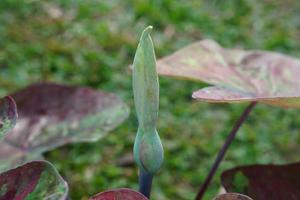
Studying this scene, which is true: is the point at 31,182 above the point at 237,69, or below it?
above

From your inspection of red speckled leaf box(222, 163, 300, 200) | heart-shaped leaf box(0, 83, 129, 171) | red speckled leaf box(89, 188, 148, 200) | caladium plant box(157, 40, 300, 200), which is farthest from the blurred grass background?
red speckled leaf box(89, 188, 148, 200)

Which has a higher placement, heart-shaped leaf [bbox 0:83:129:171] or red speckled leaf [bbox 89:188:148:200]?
red speckled leaf [bbox 89:188:148:200]

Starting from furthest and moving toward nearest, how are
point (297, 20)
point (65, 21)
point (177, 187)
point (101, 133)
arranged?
1. point (297, 20)
2. point (65, 21)
3. point (177, 187)
4. point (101, 133)

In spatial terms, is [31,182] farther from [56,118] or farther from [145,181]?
[56,118]

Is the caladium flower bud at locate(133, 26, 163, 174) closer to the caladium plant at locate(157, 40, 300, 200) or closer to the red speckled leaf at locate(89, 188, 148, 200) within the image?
the red speckled leaf at locate(89, 188, 148, 200)

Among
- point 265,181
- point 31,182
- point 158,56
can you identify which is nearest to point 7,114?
point 31,182

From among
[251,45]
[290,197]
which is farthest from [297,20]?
[290,197]

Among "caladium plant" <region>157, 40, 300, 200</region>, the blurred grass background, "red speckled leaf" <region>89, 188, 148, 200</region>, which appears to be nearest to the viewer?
"red speckled leaf" <region>89, 188, 148, 200</region>

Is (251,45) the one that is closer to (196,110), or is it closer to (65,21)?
(196,110)
